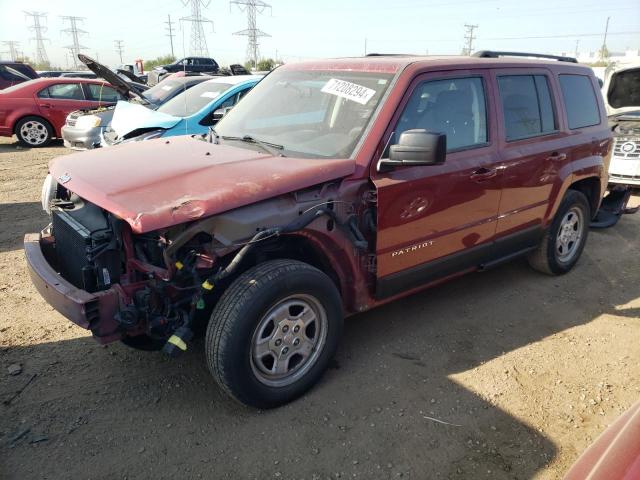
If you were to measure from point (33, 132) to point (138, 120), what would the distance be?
21.4 feet

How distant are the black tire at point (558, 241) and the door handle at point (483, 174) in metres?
1.29

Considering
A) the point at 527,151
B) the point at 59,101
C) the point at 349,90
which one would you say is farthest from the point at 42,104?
the point at 527,151

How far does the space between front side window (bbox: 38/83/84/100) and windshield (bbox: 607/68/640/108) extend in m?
11.4

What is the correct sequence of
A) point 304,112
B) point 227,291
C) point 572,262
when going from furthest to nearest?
point 572,262
point 304,112
point 227,291

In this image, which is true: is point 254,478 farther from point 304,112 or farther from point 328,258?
point 304,112

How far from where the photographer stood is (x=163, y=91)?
9422 millimetres

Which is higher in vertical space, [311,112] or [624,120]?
[311,112]

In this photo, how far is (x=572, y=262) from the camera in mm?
5098

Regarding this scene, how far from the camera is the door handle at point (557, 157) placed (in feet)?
14.1

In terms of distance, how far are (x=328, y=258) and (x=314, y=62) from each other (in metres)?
1.73

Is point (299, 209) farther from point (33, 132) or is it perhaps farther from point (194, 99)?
point (33, 132)

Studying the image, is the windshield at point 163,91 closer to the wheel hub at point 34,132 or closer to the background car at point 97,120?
the background car at point 97,120

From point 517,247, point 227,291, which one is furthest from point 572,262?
point 227,291

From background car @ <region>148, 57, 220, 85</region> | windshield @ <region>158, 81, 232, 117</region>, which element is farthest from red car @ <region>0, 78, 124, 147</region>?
background car @ <region>148, 57, 220, 85</region>
